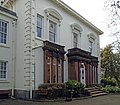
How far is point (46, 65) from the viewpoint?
2095 centimetres

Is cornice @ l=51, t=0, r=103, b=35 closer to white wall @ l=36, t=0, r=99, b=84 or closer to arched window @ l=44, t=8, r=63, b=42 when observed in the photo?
white wall @ l=36, t=0, r=99, b=84

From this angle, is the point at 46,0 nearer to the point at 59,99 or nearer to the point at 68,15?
the point at 68,15

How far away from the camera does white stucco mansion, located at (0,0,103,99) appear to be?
774 inches

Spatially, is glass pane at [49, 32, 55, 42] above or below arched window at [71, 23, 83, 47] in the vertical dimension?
below

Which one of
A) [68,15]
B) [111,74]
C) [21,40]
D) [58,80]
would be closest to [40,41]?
[21,40]

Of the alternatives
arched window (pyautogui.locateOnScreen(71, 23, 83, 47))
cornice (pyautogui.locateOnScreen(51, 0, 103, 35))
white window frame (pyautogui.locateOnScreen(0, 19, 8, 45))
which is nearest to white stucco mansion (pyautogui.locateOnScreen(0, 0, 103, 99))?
white window frame (pyautogui.locateOnScreen(0, 19, 8, 45))

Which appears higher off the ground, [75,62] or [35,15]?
[35,15]

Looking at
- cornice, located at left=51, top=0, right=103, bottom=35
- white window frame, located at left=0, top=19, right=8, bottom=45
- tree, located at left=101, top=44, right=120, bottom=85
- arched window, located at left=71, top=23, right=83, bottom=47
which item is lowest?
tree, located at left=101, top=44, right=120, bottom=85

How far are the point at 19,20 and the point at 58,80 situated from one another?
22.6ft

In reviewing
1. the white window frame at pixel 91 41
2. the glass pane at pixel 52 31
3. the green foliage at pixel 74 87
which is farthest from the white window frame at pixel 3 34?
the white window frame at pixel 91 41

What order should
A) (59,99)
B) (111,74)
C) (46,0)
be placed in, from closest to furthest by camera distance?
(59,99) → (46,0) → (111,74)

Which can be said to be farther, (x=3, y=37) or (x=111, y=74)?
(x=111, y=74)

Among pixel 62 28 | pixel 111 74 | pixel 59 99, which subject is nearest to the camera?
pixel 59 99

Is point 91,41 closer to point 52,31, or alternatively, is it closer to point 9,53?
point 52,31
